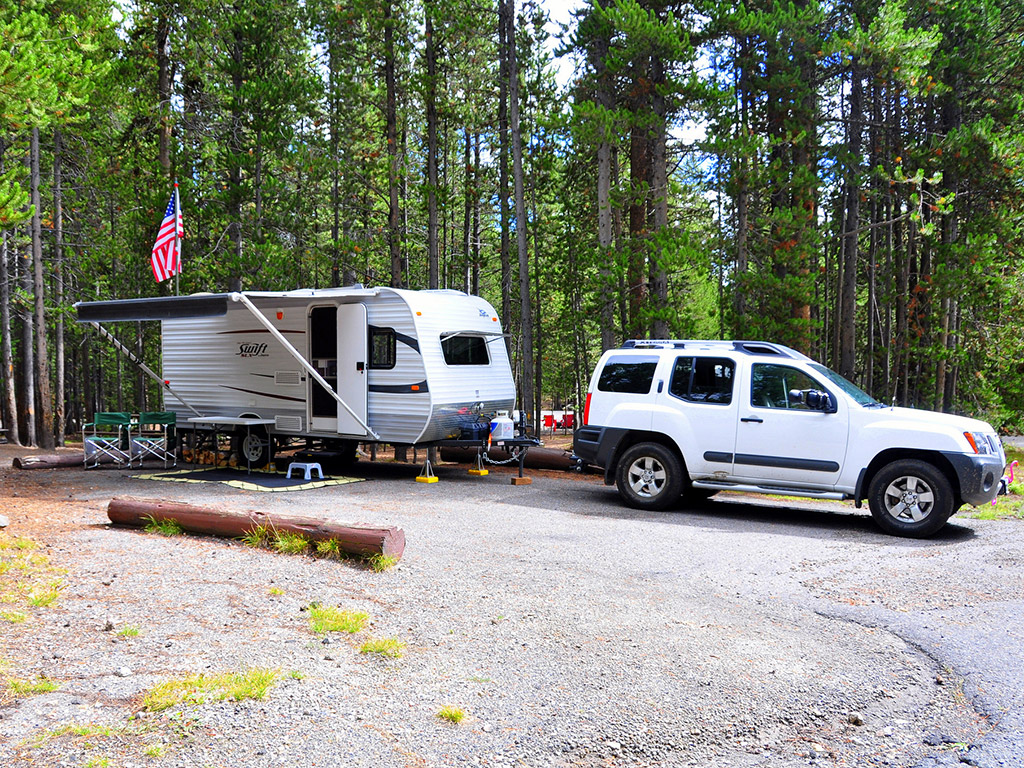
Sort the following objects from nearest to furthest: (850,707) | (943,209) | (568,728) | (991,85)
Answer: (568,728)
(850,707)
(943,209)
(991,85)

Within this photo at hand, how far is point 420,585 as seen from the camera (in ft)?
19.9

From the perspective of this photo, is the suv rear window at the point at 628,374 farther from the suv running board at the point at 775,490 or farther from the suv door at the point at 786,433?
the suv running board at the point at 775,490

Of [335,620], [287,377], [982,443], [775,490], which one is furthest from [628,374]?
[287,377]

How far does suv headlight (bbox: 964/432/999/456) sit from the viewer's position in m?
8.23

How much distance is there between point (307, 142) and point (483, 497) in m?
14.8

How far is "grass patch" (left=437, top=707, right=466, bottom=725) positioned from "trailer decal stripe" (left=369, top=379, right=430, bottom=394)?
27.8ft

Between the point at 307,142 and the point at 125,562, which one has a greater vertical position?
the point at 307,142

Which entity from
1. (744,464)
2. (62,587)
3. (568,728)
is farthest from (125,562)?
(744,464)

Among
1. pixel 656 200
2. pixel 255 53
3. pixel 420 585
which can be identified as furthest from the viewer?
pixel 255 53

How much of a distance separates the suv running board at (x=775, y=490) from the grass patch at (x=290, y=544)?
5108mm

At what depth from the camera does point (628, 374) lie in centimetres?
1037

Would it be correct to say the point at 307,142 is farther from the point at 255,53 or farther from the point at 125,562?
the point at 125,562

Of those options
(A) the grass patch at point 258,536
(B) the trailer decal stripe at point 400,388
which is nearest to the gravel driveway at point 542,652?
(A) the grass patch at point 258,536

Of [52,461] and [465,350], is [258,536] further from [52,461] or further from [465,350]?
[52,461]
